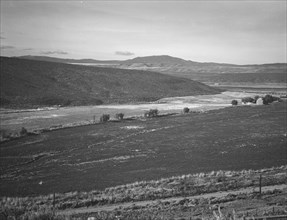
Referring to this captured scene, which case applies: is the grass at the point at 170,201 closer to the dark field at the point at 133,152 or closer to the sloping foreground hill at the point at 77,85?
the dark field at the point at 133,152

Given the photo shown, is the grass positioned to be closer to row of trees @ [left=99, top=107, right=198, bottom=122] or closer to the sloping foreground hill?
row of trees @ [left=99, top=107, right=198, bottom=122]

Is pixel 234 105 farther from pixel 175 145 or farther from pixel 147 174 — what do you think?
pixel 147 174

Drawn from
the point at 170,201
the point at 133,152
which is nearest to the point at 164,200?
the point at 170,201

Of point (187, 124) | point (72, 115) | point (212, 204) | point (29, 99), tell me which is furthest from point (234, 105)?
point (212, 204)

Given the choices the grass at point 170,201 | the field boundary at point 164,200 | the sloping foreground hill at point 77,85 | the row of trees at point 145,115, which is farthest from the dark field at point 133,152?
the sloping foreground hill at point 77,85

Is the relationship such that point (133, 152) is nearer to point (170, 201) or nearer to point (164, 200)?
point (164, 200)
